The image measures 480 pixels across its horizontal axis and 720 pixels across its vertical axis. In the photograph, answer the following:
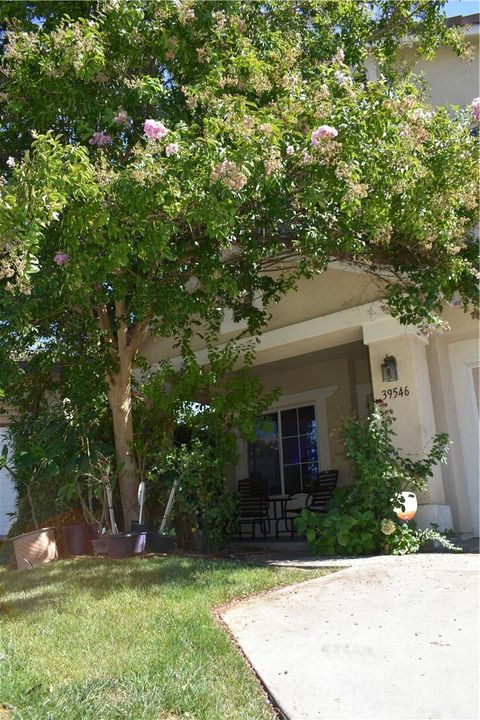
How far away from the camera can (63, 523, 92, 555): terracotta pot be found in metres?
7.24

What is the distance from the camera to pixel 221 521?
7.51m

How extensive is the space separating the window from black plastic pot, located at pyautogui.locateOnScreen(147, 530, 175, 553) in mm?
3831

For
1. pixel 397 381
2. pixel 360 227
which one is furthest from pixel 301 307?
pixel 360 227

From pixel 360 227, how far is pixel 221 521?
12.7ft

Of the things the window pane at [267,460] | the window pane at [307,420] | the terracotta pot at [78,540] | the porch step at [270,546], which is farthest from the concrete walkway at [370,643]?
the window pane at [267,460]

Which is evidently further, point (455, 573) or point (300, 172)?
point (300, 172)

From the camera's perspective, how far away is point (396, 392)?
24.4ft

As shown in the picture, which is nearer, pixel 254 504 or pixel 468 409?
pixel 468 409

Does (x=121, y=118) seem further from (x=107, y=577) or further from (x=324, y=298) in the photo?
(x=107, y=577)

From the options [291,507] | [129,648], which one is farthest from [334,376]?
[129,648]

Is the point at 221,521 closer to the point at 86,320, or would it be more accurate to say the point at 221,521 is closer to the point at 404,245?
the point at 86,320

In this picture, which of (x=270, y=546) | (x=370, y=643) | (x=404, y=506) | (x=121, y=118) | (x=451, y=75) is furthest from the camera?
(x=451, y=75)

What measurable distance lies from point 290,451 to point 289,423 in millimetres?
514

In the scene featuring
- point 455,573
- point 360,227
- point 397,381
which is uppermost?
point 360,227
